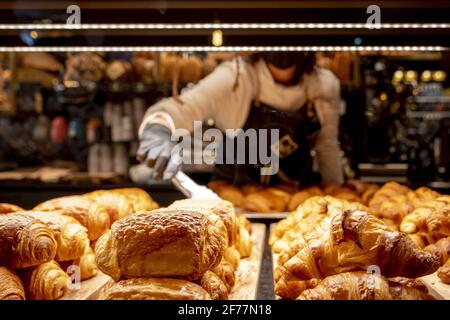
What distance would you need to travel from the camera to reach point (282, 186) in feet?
10.6

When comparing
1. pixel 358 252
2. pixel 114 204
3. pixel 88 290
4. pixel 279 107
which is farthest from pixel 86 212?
pixel 279 107

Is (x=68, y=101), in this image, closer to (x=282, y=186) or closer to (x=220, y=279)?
(x=282, y=186)

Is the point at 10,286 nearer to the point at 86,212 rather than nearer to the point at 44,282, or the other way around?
the point at 44,282

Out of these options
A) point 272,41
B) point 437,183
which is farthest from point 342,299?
point 437,183

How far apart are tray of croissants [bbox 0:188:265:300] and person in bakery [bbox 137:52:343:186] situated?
1.15 metres

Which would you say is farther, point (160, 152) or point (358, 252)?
point (160, 152)

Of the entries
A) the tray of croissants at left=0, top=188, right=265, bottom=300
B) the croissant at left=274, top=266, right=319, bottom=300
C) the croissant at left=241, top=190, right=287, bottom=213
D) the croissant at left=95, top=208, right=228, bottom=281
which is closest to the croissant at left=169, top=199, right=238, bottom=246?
the tray of croissants at left=0, top=188, right=265, bottom=300

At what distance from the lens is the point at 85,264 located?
181cm

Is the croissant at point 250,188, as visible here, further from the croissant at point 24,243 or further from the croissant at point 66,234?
the croissant at point 24,243

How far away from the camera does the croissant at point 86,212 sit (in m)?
1.93

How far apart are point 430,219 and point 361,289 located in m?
0.75

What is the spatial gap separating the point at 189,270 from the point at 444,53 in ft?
7.26

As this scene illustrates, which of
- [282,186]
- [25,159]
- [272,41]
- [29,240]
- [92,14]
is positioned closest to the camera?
[29,240]

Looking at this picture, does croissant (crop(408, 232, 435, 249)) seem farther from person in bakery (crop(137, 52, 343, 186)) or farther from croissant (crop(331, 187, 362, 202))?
person in bakery (crop(137, 52, 343, 186))
